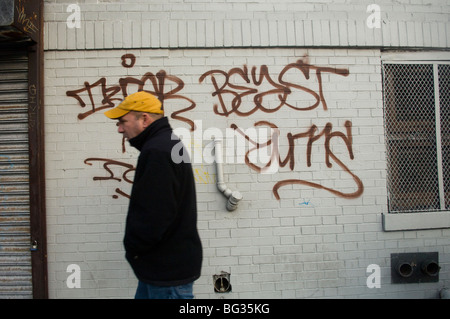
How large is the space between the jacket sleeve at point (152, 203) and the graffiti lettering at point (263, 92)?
5.61 feet

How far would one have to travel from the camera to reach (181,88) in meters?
3.76

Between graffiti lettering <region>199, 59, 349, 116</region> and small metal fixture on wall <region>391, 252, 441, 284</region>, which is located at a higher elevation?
graffiti lettering <region>199, 59, 349, 116</region>

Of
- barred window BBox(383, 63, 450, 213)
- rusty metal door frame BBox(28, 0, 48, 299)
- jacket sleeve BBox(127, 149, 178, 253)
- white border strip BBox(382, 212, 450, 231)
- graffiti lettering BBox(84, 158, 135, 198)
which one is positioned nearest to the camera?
jacket sleeve BBox(127, 149, 178, 253)

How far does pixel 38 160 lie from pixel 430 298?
4.41m

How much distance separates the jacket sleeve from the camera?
2143mm

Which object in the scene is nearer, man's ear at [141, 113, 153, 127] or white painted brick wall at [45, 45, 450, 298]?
man's ear at [141, 113, 153, 127]

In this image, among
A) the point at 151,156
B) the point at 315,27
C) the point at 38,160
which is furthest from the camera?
the point at 315,27

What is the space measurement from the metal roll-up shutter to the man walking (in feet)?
6.36

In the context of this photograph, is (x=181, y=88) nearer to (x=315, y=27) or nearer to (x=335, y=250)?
(x=315, y=27)

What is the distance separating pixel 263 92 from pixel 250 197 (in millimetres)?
1131

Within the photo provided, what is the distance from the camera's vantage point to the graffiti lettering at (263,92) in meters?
3.79

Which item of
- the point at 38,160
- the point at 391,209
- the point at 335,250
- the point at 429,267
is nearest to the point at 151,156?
the point at 38,160

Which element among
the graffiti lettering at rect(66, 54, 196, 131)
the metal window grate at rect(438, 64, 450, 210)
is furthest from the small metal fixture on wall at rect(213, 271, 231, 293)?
the metal window grate at rect(438, 64, 450, 210)

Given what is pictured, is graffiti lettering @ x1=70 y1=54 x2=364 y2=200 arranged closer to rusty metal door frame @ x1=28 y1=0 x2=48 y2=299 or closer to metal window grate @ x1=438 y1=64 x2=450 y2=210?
rusty metal door frame @ x1=28 y1=0 x2=48 y2=299
